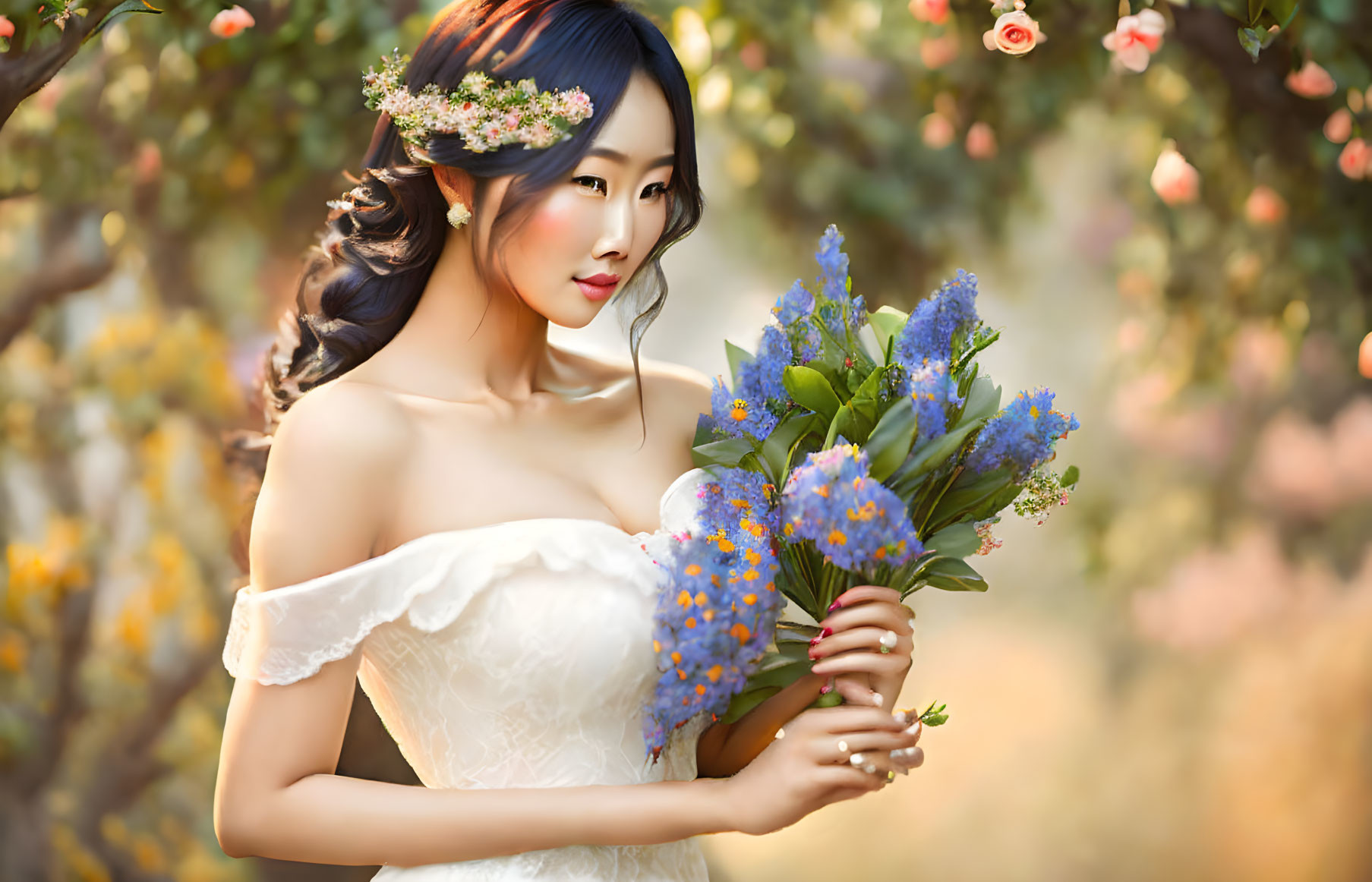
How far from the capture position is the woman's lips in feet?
4.56

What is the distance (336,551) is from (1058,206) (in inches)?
79.2

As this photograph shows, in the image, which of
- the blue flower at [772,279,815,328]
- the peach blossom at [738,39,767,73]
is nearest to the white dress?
the blue flower at [772,279,815,328]

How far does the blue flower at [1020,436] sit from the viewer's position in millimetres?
1302

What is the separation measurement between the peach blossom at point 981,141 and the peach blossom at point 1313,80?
0.66m

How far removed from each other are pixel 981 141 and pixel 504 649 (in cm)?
185

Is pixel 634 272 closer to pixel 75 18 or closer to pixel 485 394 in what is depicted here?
pixel 485 394

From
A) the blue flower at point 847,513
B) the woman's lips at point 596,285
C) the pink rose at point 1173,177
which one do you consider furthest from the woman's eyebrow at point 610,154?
the pink rose at point 1173,177

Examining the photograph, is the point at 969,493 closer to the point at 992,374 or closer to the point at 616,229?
the point at 616,229

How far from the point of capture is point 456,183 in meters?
1.44

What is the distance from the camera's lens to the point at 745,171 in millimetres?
2686

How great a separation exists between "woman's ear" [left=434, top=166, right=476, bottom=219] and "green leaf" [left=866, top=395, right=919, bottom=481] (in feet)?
1.92

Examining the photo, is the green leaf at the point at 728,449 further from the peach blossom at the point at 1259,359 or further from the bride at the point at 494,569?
the peach blossom at the point at 1259,359

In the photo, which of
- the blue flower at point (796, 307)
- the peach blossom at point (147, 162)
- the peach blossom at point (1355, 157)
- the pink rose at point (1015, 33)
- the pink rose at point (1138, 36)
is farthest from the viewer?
the peach blossom at point (147, 162)

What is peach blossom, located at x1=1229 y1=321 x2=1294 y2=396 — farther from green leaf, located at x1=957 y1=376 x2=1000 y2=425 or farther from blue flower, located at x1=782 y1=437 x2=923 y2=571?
blue flower, located at x1=782 y1=437 x2=923 y2=571
